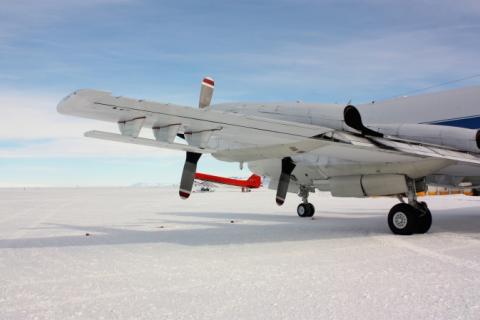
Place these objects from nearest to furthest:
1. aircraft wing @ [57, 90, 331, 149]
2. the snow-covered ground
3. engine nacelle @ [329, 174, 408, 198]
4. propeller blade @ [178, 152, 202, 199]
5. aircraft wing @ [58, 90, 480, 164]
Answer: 1. the snow-covered ground
2. aircraft wing @ [57, 90, 331, 149]
3. aircraft wing @ [58, 90, 480, 164]
4. propeller blade @ [178, 152, 202, 199]
5. engine nacelle @ [329, 174, 408, 198]

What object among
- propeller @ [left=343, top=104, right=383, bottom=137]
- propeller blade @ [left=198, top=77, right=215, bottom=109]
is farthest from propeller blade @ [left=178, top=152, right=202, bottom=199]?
propeller @ [left=343, top=104, right=383, bottom=137]

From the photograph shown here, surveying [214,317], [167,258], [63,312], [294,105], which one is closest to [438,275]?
[214,317]

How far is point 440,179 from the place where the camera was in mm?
13977

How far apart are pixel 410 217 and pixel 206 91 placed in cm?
683

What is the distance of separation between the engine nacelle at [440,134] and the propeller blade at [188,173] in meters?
5.95

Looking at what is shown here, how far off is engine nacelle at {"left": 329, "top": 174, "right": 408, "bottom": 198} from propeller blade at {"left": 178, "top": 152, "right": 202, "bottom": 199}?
433cm

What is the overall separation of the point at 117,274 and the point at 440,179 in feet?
36.5

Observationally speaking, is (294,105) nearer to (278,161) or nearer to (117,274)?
(278,161)

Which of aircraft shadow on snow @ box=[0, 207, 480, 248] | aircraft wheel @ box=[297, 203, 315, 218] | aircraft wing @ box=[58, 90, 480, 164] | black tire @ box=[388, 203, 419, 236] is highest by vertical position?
aircraft wing @ box=[58, 90, 480, 164]

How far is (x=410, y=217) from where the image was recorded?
11680 millimetres

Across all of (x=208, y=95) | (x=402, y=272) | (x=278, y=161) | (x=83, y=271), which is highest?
(x=208, y=95)

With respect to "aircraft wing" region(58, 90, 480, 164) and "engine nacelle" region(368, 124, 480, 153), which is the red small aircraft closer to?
"engine nacelle" region(368, 124, 480, 153)

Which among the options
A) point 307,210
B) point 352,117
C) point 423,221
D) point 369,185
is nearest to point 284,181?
point 369,185

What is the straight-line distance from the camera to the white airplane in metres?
9.16
